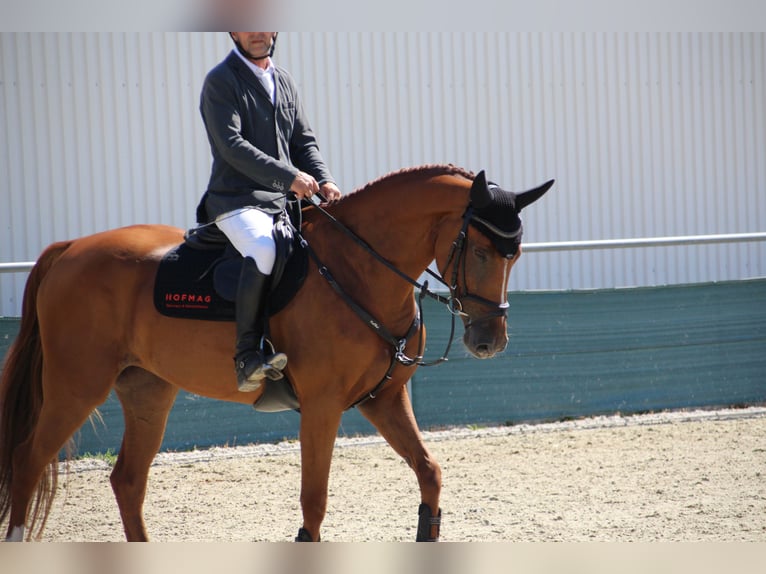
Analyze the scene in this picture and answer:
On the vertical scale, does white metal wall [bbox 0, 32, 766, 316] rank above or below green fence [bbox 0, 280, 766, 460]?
above

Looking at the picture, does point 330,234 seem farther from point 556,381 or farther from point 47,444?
point 556,381

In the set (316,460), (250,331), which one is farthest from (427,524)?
(250,331)

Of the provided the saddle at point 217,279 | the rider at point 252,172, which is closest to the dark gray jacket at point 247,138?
the rider at point 252,172

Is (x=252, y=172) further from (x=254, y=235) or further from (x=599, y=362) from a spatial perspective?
(x=599, y=362)

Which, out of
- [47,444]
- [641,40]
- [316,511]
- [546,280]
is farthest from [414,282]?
[641,40]

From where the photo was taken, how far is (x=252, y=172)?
3.71m

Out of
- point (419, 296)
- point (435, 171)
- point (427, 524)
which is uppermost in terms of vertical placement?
point (435, 171)

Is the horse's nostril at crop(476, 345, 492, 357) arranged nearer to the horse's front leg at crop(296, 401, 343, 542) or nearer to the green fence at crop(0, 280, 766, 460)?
the horse's front leg at crop(296, 401, 343, 542)

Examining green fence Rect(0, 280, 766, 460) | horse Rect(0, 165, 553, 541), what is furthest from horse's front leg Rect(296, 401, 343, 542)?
green fence Rect(0, 280, 766, 460)

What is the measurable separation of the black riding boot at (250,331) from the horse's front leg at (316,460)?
10.1 inches

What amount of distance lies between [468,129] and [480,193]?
7397 millimetres

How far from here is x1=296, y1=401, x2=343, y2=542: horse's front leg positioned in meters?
3.70

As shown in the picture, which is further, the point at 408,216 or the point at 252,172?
the point at 408,216

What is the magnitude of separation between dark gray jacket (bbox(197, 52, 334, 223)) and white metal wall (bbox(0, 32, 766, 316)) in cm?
511
